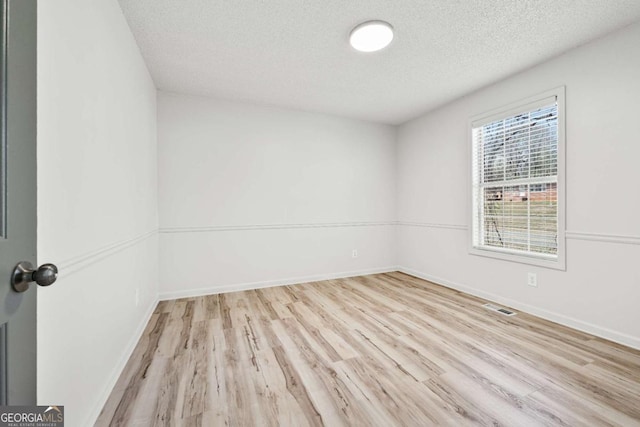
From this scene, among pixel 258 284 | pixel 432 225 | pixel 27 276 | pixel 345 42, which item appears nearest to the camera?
pixel 27 276

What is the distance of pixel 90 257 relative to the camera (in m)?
1.34

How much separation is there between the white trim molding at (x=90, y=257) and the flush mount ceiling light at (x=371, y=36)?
2.22 metres

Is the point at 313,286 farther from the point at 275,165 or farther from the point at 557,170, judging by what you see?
the point at 557,170

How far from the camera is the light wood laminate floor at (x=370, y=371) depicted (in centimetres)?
Answer: 137

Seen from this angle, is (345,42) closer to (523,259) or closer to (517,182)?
(517,182)

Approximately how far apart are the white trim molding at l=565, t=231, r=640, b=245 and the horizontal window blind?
15 centimetres

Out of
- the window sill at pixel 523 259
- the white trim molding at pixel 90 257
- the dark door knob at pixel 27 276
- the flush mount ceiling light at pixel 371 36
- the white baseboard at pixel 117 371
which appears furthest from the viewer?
the window sill at pixel 523 259

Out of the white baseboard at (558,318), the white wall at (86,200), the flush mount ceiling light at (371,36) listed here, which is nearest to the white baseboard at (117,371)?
the white wall at (86,200)

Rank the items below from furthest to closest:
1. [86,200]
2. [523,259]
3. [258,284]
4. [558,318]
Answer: [258,284], [523,259], [558,318], [86,200]

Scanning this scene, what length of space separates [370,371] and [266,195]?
245cm

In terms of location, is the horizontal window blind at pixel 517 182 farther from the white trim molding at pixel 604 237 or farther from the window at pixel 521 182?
the white trim molding at pixel 604 237

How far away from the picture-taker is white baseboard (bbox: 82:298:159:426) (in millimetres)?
1336

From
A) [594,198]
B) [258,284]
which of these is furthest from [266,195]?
[594,198]

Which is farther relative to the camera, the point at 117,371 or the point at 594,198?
the point at 594,198
